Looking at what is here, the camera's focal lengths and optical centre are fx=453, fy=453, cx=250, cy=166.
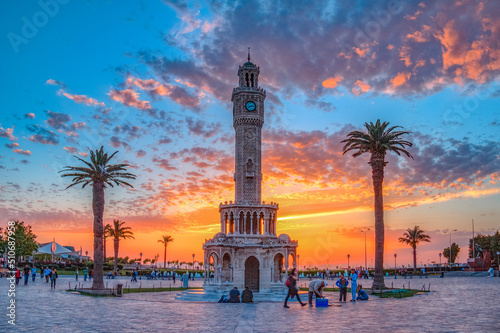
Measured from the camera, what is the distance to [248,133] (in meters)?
56.7

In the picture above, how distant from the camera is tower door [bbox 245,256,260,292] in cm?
5116

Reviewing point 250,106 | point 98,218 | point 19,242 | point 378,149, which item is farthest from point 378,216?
point 19,242

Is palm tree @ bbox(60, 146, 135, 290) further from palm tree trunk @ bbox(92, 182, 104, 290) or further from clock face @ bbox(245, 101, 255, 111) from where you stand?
clock face @ bbox(245, 101, 255, 111)

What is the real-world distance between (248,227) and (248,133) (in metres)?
11.7

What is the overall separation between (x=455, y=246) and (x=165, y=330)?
170366mm

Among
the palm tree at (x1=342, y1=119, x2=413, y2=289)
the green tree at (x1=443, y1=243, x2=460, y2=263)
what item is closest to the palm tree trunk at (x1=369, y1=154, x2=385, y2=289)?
the palm tree at (x1=342, y1=119, x2=413, y2=289)

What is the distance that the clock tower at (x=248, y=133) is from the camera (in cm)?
5544

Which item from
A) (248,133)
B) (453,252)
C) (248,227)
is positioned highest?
(248,133)

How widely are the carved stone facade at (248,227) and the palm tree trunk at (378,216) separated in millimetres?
10471

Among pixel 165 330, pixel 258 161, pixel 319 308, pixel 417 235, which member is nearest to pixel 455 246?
pixel 417 235

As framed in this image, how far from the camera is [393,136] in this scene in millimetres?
45781

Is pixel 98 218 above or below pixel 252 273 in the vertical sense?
above

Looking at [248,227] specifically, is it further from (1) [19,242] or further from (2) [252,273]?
(1) [19,242]

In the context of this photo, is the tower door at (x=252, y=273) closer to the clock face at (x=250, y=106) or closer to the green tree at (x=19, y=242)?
the clock face at (x=250, y=106)
